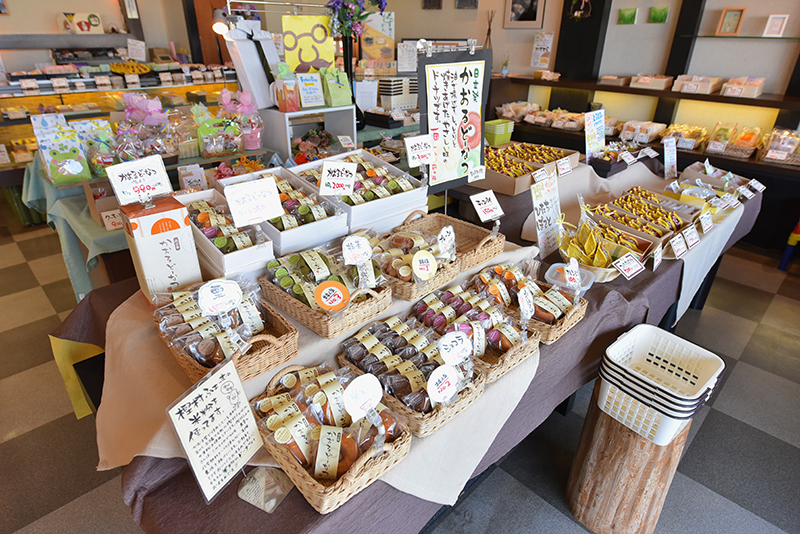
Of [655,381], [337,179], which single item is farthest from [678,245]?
[337,179]

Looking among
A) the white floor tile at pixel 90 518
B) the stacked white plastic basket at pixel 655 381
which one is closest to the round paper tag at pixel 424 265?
the stacked white plastic basket at pixel 655 381

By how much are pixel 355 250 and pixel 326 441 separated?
62 cm

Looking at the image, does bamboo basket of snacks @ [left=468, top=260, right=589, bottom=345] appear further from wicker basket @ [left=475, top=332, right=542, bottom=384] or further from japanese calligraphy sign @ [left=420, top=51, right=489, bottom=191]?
japanese calligraphy sign @ [left=420, top=51, right=489, bottom=191]

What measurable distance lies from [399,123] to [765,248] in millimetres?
3425

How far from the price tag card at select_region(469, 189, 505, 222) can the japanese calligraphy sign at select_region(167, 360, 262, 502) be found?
4.06 ft

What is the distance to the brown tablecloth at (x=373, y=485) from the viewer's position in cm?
97

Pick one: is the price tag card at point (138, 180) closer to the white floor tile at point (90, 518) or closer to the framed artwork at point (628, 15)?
the white floor tile at point (90, 518)

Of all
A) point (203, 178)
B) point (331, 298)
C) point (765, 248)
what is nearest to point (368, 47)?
point (203, 178)

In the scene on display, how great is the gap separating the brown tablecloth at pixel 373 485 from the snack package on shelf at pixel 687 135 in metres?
2.79

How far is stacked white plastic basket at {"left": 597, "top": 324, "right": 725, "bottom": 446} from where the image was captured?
4.50 ft

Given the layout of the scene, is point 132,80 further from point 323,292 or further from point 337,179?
point 323,292

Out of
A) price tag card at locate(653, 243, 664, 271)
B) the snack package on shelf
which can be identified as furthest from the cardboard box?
the snack package on shelf

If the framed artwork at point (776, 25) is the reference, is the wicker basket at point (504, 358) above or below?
below

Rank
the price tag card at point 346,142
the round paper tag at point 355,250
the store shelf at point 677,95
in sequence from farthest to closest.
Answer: the store shelf at point 677,95
the price tag card at point 346,142
the round paper tag at point 355,250
